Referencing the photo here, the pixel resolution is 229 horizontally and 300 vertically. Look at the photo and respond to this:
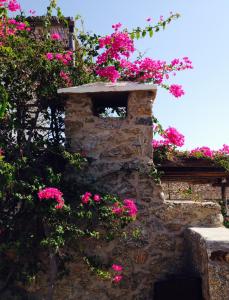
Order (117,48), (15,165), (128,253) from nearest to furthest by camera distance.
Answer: (15,165) < (128,253) < (117,48)

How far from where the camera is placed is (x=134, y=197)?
5.59 m

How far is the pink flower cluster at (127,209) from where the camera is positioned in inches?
204

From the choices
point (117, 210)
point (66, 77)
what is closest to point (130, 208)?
point (117, 210)

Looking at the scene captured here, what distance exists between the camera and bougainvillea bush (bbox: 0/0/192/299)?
16.4ft

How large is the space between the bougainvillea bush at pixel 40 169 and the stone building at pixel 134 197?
0.21 meters

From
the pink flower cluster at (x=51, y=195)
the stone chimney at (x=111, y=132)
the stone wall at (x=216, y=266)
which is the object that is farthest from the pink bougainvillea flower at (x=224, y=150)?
the pink flower cluster at (x=51, y=195)

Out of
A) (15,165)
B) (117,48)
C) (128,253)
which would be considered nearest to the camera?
(15,165)

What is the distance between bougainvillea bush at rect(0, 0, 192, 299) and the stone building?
8.1 inches

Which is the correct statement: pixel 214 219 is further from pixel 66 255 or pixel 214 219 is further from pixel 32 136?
pixel 32 136

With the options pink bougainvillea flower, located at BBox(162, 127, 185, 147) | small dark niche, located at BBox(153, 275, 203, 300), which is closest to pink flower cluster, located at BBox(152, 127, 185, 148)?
pink bougainvillea flower, located at BBox(162, 127, 185, 147)

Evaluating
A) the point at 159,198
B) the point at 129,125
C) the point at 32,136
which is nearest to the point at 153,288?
the point at 159,198

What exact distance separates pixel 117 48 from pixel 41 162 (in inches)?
86.6

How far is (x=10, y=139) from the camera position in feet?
18.0

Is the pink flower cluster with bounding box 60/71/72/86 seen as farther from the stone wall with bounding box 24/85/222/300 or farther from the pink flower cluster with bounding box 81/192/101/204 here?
the pink flower cluster with bounding box 81/192/101/204
